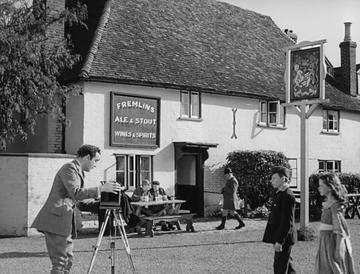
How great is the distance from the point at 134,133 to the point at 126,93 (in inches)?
53.4

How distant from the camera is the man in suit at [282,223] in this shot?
8195mm

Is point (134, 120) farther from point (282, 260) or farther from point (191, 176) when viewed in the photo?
point (282, 260)

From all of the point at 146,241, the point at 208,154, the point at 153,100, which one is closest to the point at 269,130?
the point at 208,154

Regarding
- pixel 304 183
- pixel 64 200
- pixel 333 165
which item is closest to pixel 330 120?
pixel 333 165

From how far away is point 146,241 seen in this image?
14750 millimetres

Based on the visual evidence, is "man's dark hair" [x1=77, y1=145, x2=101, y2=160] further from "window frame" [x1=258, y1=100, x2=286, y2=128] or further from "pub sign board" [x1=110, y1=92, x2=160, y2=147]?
Answer: "window frame" [x1=258, y1=100, x2=286, y2=128]

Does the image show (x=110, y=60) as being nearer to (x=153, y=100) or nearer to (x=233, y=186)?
(x=153, y=100)

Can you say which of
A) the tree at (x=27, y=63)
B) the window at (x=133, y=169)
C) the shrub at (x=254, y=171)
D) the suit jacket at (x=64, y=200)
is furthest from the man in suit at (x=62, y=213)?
the shrub at (x=254, y=171)

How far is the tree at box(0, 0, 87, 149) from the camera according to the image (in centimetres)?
1582

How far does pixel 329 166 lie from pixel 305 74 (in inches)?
483

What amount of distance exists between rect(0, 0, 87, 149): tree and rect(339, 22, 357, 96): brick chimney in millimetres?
16367

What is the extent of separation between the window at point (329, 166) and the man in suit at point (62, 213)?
838 inches

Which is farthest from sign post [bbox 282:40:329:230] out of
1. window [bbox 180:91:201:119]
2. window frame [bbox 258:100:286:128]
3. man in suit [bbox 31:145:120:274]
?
man in suit [bbox 31:145:120:274]

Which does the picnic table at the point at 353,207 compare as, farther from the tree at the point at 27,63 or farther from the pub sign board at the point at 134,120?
the tree at the point at 27,63
